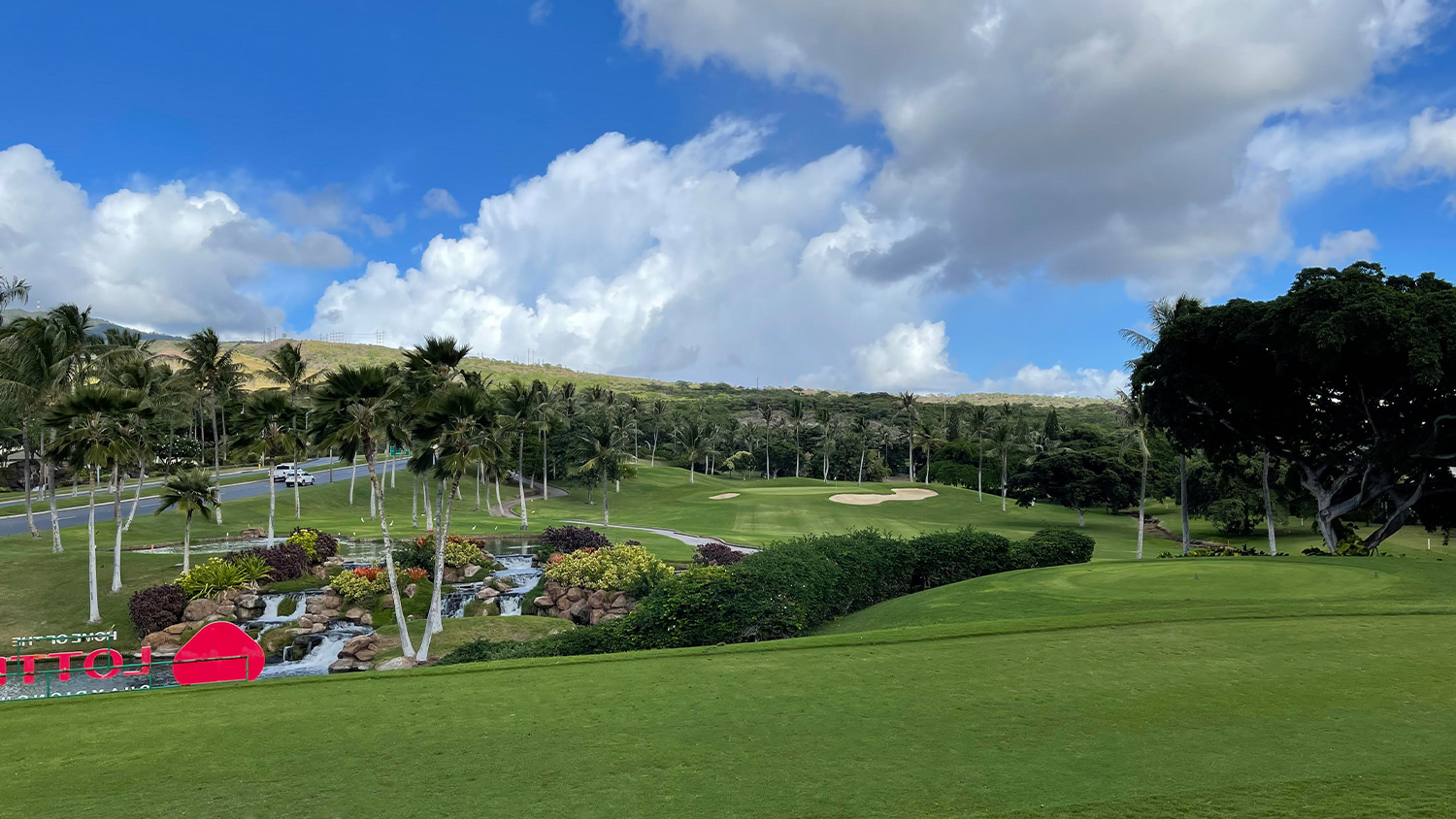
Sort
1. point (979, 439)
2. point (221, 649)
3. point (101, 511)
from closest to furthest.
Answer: point (221, 649)
point (101, 511)
point (979, 439)

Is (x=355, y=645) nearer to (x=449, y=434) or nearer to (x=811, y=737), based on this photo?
(x=449, y=434)

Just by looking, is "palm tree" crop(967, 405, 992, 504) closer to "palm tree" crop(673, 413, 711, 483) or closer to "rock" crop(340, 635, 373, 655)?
"palm tree" crop(673, 413, 711, 483)

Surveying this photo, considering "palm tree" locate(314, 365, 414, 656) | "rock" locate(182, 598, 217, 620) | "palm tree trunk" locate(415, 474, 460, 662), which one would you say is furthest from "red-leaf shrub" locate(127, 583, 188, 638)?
"palm tree" locate(314, 365, 414, 656)

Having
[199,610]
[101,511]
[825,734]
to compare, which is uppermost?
[825,734]

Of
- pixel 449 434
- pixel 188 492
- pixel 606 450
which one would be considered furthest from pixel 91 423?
pixel 606 450

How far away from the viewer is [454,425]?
24.2m

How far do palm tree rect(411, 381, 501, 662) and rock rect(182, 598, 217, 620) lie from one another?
10.2m

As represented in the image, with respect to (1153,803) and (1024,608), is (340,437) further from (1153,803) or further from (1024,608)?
(1153,803)

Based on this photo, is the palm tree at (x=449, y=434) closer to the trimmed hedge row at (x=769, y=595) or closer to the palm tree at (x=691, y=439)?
the trimmed hedge row at (x=769, y=595)

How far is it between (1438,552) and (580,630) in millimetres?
60821

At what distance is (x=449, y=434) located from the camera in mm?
24188

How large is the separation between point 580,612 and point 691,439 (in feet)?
261

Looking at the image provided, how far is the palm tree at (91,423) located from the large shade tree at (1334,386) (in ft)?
132

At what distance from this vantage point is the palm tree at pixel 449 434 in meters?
23.8
